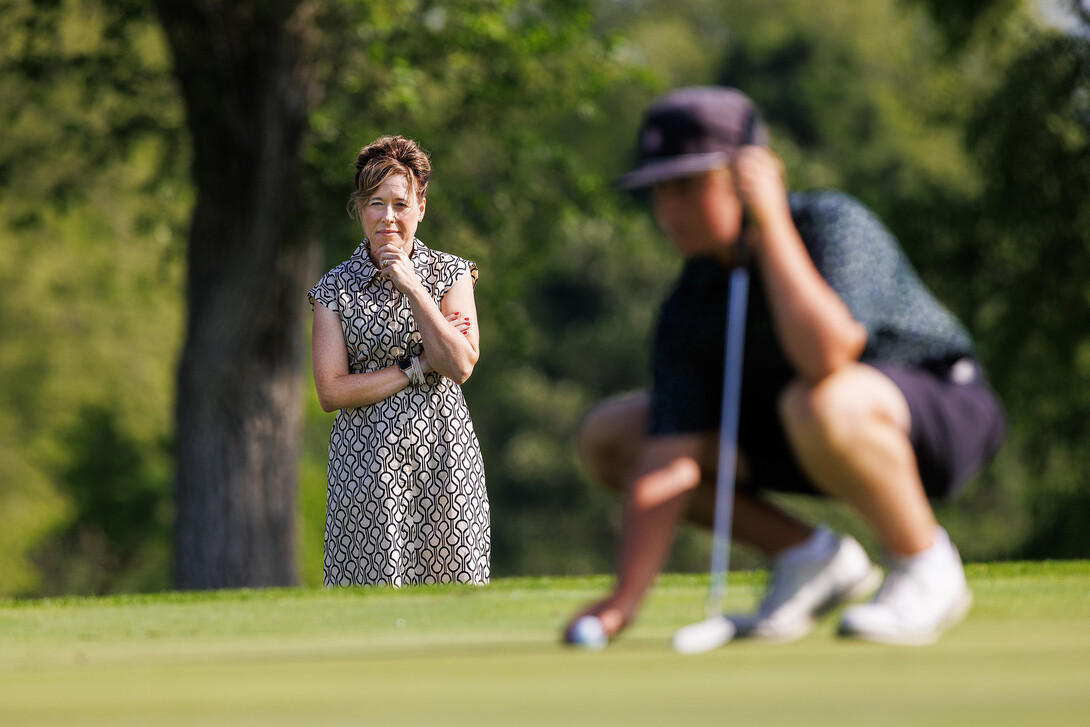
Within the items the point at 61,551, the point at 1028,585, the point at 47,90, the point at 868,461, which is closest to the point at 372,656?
the point at 868,461

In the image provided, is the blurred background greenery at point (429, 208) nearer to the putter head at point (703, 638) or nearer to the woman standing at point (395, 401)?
the woman standing at point (395, 401)

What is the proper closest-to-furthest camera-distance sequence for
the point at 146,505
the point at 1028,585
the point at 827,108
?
the point at 1028,585, the point at 146,505, the point at 827,108

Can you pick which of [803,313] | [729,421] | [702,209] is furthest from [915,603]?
[702,209]

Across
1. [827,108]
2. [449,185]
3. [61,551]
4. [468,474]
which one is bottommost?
[61,551]

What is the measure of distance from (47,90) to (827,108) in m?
27.2

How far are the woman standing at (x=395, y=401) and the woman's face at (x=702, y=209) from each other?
169 cm

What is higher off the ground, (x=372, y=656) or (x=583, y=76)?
(x=583, y=76)

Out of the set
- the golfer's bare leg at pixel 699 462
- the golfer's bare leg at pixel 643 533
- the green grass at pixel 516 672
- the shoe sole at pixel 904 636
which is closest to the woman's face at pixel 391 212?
the green grass at pixel 516 672

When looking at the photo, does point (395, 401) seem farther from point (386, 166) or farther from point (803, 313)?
point (803, 313)

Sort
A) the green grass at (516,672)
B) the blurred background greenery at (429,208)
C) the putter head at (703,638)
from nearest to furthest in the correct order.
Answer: the green grass at (516,672)
the putter head at (703,638)
the blurred background greenery at (429,208)

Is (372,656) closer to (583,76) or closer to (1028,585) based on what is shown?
(1028,585)

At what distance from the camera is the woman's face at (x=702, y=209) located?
11.3 ft

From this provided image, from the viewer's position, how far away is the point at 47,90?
49.3 ft

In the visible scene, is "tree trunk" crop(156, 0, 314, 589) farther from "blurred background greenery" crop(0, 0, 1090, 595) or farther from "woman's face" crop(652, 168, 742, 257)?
"woman's face" crop(652, 168, 742, 257)
